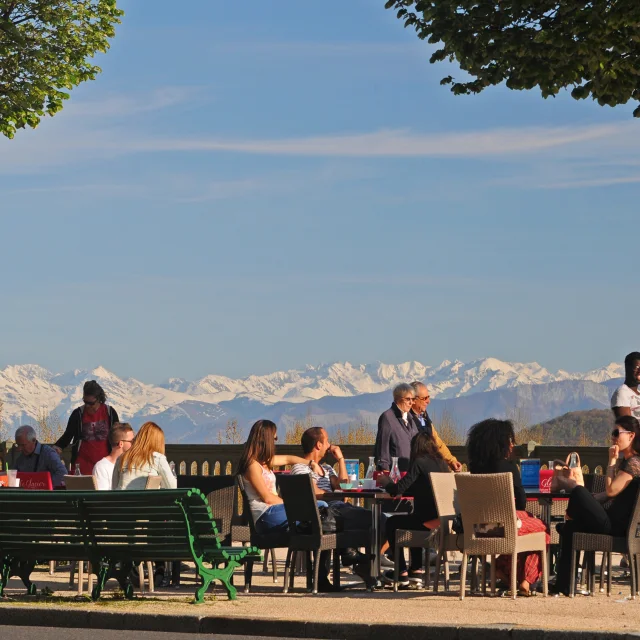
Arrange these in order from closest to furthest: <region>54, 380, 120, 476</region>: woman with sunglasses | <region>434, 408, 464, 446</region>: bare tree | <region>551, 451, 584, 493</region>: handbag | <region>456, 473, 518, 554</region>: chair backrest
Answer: <region>456, 473, 518, 554</region>: chair backrest → <region>551, 451, 584, 493</region>: handbag → <region>54, 380, 120, 476</region>: woman with sunglasses → <region>434, 408, 464, 446</region>: bare tree

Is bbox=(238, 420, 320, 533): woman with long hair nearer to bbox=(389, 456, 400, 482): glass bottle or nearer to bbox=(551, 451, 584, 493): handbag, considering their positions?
bbox=(389, 456, 400, 482): glass bottle

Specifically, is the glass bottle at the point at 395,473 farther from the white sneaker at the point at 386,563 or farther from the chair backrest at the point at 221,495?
the chair backrest at the point at 221,495

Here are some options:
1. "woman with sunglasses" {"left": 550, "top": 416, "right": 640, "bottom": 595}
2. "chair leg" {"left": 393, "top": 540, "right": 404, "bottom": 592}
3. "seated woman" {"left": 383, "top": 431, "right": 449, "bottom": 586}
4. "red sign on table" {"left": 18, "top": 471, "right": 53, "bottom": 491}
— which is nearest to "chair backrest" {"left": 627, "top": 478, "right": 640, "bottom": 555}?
"woman with sunglasses" {"left": 550, "top": 416, "right": 640, "bottom": 595}

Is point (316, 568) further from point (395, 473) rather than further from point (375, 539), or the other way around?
point (395, 473)

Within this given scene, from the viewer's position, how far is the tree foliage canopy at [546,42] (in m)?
16.0

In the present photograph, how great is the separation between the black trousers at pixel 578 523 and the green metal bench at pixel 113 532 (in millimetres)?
2637

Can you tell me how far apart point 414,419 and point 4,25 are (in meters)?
10.1

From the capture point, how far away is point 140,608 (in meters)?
11.4

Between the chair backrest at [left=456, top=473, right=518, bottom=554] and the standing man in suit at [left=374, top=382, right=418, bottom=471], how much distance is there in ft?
8.97

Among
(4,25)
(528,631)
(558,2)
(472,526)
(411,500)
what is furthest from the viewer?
(4,25)

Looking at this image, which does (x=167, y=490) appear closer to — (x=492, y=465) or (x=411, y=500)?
(x=492, y=465)

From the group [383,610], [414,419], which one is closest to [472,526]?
[383,610]

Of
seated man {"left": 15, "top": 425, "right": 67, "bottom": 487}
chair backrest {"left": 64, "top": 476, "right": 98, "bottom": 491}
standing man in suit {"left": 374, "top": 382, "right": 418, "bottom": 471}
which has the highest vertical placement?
standing man in suit {"left": 374, "top": 382, "right": 418, "bottom": 471}

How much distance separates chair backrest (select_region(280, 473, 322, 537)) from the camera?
42.6 feet
